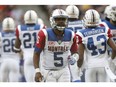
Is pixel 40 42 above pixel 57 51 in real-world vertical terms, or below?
above

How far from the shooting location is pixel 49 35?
6.39 m

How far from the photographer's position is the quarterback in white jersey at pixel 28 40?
8.18m

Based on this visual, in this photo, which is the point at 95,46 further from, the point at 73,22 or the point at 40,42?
the point at 73,22

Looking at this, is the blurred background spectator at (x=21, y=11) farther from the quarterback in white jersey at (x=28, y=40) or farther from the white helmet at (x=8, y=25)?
the quarterback in white jersey at (x=28, y=40)

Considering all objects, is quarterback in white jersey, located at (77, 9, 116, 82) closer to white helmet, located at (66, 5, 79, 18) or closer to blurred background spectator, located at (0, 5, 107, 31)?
white helmet, located at (66, 5, 79, 18)

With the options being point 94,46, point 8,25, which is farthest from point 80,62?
point 8,25

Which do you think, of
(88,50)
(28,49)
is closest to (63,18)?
(88,50)

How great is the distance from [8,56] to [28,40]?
973 millimetres

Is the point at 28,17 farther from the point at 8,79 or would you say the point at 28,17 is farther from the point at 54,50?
the point at 54,50

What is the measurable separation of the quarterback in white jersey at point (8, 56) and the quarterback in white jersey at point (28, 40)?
1.85 feet

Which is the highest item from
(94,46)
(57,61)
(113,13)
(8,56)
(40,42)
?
(113,13)

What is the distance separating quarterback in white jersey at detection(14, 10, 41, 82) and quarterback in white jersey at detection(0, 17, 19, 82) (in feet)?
1.85

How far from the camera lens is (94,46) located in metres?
7.06
